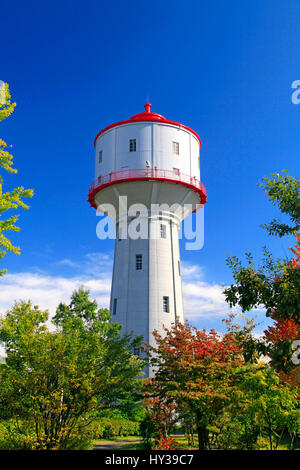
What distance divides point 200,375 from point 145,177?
1593cm

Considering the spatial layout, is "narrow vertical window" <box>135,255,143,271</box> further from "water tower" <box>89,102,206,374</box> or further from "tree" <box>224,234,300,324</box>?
"tree" <box>224,234,300,324</box>

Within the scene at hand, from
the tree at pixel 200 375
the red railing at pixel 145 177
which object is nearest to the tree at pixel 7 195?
the tree at pixel 200 375

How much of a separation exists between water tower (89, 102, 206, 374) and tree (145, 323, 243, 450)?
10.9m

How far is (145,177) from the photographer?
29375 mm

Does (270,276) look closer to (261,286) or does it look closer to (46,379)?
(261,286)

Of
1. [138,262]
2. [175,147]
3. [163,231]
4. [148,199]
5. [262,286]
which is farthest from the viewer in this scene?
[163,231]

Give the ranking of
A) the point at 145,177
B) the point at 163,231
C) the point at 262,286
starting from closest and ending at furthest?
the point at 262,286, the point at 145,177, the point at 163,231

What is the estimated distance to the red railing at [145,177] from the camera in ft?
97.2

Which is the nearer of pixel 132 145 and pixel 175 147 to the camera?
pixel 132 145

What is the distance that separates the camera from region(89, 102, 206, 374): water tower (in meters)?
30.0

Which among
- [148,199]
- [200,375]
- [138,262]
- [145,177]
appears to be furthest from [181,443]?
[145,177]

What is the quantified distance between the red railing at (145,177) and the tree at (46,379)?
630 inches

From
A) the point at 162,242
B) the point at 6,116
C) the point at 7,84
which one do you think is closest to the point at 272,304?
the point at 6,116

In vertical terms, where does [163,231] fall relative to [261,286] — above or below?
above
